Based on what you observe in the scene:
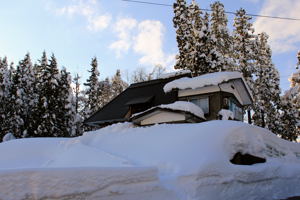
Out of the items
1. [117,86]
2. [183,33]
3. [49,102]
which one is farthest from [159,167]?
[117,86]

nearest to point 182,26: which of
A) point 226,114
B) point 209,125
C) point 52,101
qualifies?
point 226,114

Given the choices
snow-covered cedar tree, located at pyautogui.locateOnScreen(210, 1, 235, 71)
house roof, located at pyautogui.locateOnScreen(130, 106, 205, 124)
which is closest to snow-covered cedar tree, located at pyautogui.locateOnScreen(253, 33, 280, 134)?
snow-covered cedar tree, located at pyautogui.locateOnScreen(210, 1, 235, 71)

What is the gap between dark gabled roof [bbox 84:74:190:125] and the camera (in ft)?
63.9

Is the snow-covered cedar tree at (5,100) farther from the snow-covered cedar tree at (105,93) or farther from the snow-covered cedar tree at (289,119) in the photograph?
the snow-covered cedar tree at (289,119)

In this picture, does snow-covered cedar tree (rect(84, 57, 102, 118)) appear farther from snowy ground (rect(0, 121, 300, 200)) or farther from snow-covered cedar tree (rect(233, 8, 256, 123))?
snowy ground (rect(0, 121, 300, 200))

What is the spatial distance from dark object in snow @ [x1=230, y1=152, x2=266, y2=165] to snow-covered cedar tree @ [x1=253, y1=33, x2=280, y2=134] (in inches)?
826

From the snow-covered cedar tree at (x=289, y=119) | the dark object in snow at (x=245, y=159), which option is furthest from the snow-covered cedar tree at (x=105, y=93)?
the dark object in snow at (x=245, y=159)

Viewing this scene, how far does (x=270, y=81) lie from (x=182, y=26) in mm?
11372

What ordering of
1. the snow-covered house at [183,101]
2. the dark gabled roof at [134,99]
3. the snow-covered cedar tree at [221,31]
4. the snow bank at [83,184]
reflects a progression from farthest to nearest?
the snow-covered cedar tree at [221,31] → the dark gabled roof at [134,99] → the snow-covered house at [183,101] → the snow bank at [83,184]

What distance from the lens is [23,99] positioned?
30.2m

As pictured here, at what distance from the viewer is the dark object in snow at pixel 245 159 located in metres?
6.88

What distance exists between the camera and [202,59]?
23.5m

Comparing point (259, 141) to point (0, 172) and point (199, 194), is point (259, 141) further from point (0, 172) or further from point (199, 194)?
point (0, 172)

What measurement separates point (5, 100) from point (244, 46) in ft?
91.8
